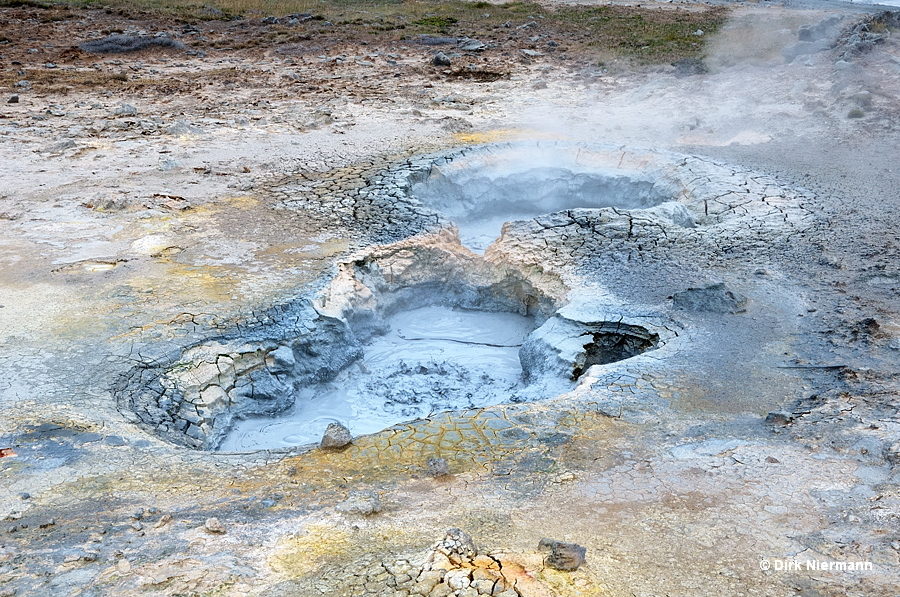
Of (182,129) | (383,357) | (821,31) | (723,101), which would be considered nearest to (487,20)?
(821,31)

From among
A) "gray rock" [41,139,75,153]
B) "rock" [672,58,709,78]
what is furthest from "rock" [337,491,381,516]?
"rock" [672,58,709,78]

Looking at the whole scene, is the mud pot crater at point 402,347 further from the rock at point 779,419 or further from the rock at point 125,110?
the rock at point 125,110

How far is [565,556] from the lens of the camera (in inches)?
117

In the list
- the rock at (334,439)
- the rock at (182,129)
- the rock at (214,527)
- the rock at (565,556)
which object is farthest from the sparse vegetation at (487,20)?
the rock at (214,527)

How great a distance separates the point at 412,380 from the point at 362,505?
246 cm

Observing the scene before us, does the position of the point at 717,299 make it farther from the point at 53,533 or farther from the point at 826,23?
the point at 826,23

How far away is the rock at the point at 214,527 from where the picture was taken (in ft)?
11.0

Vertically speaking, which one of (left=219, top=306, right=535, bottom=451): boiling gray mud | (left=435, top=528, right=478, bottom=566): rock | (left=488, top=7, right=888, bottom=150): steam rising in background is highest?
(left=488, top=7, right=888, bottom=150): steam rising in background

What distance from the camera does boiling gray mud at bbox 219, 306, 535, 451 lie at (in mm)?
5371

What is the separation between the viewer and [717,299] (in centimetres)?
559

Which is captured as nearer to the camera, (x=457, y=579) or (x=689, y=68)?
(x=457, y=579)

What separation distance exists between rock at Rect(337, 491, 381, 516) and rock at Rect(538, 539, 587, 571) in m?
0.89

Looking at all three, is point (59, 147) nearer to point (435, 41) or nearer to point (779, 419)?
point (779, 419)

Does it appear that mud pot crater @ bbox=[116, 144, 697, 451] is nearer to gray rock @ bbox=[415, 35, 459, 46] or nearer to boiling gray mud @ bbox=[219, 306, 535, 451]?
boiling gray mud @ bbox=[219, 306, 535, 451]
